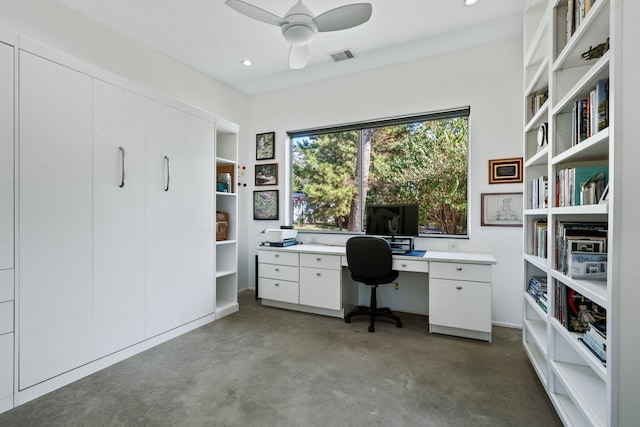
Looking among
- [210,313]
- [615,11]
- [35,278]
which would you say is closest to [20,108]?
[35,278]

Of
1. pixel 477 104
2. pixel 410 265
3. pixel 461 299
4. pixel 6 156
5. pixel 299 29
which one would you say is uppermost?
pixel 299 29

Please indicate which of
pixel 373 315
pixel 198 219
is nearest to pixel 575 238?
pixel 373 315

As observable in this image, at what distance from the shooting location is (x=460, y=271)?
9.10 ft

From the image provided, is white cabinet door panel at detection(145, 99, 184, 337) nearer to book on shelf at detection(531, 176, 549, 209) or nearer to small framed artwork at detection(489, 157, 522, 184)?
book on shelf at detection(531, 176, 549, 209)

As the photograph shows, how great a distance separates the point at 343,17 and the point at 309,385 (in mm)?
2560

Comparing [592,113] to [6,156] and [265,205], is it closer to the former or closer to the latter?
[6,156]

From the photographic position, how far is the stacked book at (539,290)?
2.06m

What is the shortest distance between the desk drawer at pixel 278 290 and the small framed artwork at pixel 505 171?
2.43 meters

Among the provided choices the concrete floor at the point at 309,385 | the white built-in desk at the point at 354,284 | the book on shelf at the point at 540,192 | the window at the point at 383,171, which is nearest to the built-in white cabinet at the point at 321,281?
the white built-in desk at the point at 354,284

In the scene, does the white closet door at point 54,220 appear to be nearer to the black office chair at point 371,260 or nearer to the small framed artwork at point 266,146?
the black office chair at point 371,260

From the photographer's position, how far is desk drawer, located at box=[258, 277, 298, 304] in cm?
350

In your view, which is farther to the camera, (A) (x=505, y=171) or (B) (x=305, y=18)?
(A) (x=505, y=171)

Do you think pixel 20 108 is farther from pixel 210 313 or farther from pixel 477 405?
pixel 477 405

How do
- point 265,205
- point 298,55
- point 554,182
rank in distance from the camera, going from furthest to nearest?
point 265,205
point 298,55
point 554,182
